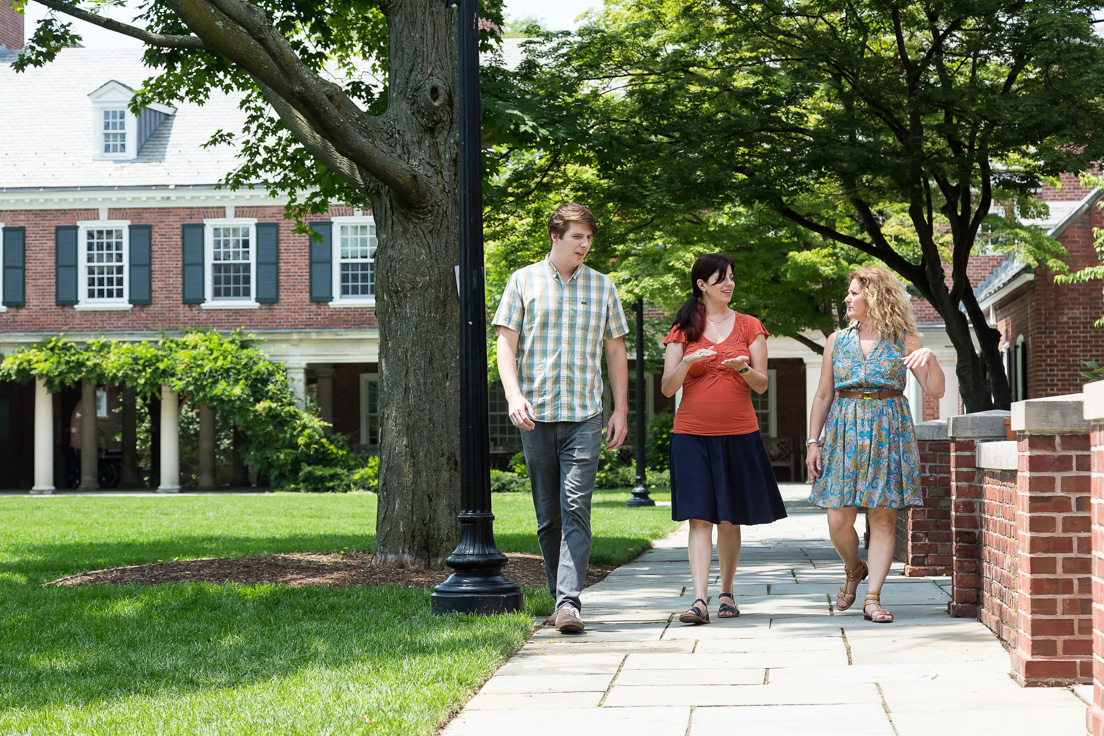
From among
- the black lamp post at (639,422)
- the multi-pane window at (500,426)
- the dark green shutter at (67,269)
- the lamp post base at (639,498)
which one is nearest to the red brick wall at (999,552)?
the black lamp post at (639,422)

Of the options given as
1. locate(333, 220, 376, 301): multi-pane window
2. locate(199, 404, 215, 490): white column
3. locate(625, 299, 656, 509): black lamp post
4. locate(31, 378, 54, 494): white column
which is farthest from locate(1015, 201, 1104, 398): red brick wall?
locate(31, 378, 54, 494): white column

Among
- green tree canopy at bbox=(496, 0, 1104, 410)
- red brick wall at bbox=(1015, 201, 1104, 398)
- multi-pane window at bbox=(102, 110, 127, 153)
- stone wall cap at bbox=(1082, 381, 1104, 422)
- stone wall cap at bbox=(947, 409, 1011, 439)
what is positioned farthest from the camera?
multi-pane window at bbox=(102, 110, 127, 153)

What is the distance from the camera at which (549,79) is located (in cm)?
1316

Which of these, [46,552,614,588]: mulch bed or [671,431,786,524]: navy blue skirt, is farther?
[46,552,614,588]: mulch bed

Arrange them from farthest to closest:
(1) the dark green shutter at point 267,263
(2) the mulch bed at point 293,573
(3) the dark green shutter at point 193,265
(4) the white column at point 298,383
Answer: (3) the dark green shutter at point 193,265
(1) the dark green shutter at point 267,263
(4) the white column at point 298,383
(2) the mulch bed at point 293,573

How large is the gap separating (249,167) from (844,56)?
650 cm

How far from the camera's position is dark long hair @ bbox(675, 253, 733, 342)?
6137 mm

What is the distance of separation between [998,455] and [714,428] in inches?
62.3

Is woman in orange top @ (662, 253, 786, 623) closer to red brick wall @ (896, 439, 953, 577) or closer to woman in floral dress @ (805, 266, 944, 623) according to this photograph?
woman in floral dress @ (805, 266, 944, 623)

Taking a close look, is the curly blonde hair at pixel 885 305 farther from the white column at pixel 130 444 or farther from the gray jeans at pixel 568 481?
the white column at pixel 130 444

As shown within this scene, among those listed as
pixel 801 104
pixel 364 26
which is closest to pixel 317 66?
pixel 364 26

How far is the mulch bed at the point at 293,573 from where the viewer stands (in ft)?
26.5

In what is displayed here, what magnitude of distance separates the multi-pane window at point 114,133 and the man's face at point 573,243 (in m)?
26.0

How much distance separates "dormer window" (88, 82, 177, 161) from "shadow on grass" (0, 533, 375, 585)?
18749 millimetres
